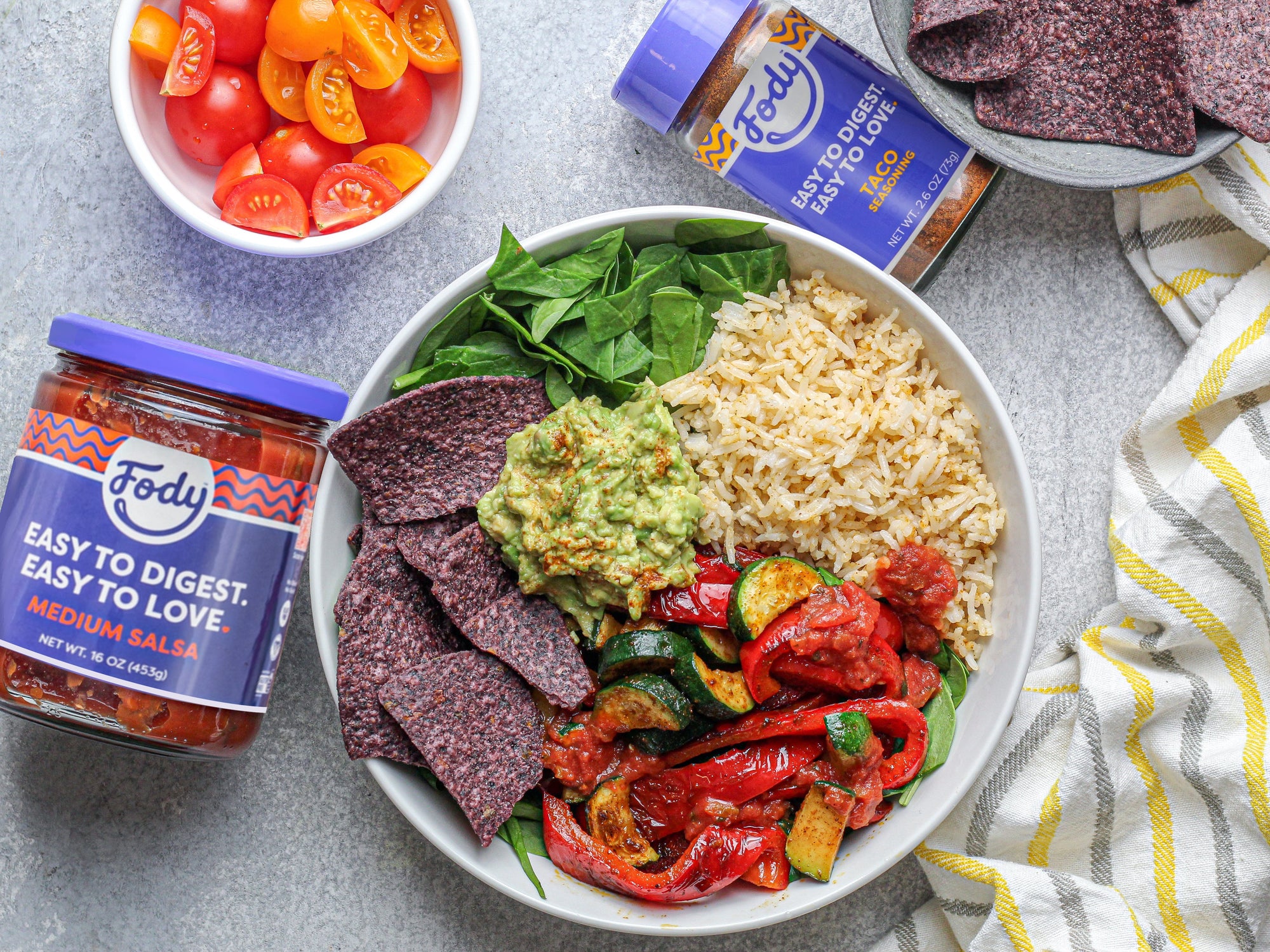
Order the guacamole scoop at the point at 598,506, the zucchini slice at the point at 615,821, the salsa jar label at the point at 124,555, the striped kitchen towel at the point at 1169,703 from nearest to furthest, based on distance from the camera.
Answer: the salsa jar label at the point at 124,555, the guacamole scoop at the point at 598,506, the zucchini slice at the point at 615,821, the striped kitchen towel at the point at 1169,703

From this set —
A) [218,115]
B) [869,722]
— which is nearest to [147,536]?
[218,115]

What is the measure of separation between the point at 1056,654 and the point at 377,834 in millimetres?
1496

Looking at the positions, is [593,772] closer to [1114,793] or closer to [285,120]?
[1114,793]

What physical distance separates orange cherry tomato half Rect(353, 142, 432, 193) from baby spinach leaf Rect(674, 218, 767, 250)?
0.51 m

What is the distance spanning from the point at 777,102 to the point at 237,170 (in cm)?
106

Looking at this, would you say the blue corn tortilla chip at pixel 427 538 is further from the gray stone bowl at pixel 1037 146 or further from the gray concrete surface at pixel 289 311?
the gray stone bowl at pixel 1037 146

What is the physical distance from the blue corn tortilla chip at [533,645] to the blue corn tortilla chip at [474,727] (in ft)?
0.16

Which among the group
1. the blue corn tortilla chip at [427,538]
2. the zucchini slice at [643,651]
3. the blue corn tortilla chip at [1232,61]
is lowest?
the blue corn tortilla chip at [427,538]

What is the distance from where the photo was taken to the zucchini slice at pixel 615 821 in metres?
1.79

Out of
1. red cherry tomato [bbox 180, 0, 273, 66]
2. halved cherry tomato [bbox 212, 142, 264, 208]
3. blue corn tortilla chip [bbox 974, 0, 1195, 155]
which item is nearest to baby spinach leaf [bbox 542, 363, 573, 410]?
halved cherry tomato [bbox 212, 142, 264, 208]

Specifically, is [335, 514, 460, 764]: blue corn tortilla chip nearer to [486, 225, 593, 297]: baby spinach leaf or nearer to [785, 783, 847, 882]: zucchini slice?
[486, 225, 593, 297]: baby spinach leaf

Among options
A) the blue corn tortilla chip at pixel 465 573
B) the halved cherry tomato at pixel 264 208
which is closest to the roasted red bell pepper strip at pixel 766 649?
the blue corn tortilla chip at pixel 465 573

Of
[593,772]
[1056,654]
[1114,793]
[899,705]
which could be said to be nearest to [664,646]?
[593,772]

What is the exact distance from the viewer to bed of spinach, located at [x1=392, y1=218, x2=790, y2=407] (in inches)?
71.4
